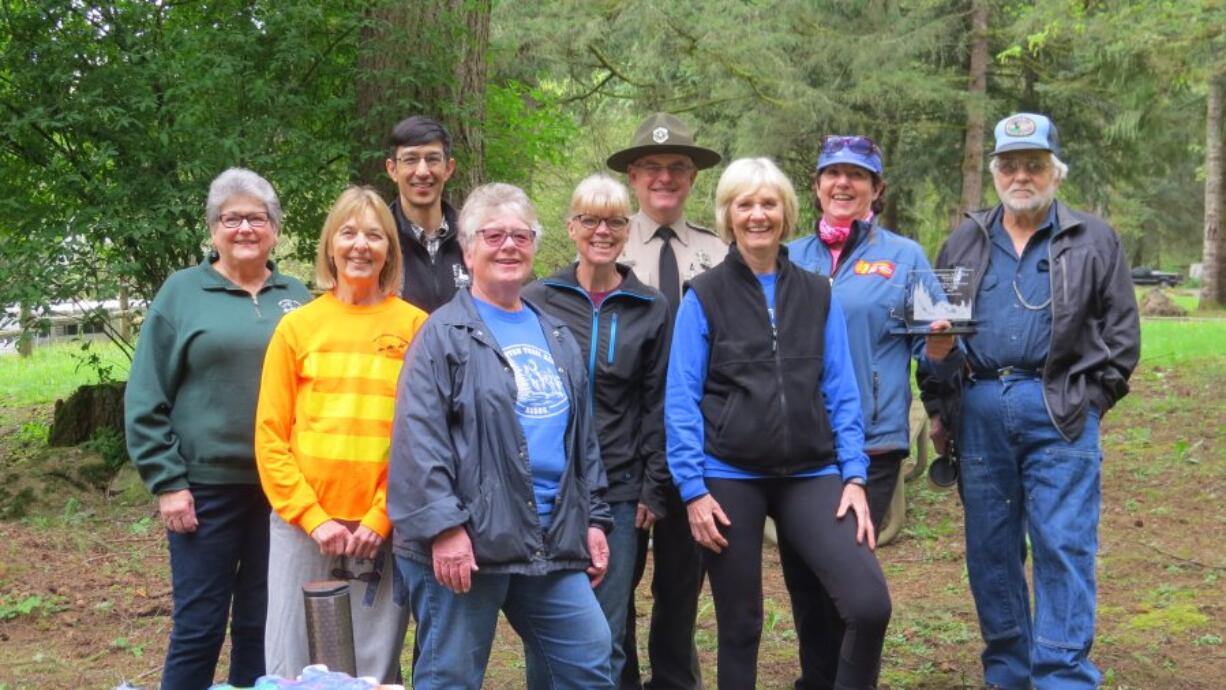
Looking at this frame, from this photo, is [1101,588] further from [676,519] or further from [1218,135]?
[1218,135]

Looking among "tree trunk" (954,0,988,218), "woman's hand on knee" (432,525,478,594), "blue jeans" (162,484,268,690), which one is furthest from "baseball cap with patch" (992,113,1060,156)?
"tree trunk" (954,0,988,218)

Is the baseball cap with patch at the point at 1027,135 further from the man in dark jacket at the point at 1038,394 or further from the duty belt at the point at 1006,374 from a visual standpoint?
the duty belt at the point at 1006,374

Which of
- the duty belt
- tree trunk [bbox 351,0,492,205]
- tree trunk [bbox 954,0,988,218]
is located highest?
tree trunk [bbox 954,0,988,218]

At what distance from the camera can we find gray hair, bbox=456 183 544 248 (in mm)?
3508

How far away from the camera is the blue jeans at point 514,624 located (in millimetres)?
3354

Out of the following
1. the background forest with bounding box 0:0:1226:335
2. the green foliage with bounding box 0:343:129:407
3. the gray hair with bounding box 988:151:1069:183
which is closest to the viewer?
the gray hair with bounding box 988:151:1069:183

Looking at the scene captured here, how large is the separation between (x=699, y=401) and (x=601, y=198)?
79 cm

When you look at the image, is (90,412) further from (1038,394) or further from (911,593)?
(1038,394)

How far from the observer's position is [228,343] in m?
3.88

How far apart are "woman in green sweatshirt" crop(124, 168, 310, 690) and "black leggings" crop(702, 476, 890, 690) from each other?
5.23 feet

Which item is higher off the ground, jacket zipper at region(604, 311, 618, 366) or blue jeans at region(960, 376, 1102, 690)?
jacket zipper at region(604, 311, 618, 366)

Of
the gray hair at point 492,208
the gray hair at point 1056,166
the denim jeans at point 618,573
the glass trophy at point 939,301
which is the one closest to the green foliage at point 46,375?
the denim jeans at point 618,573

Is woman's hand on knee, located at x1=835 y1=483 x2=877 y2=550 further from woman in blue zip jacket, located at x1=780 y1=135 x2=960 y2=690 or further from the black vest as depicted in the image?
woman in blue zip jacket, located at x1=780 y1=135 x2=960 y2=690

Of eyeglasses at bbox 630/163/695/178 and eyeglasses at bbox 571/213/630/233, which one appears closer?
eyeglasses at bbox 571/213/630/233
